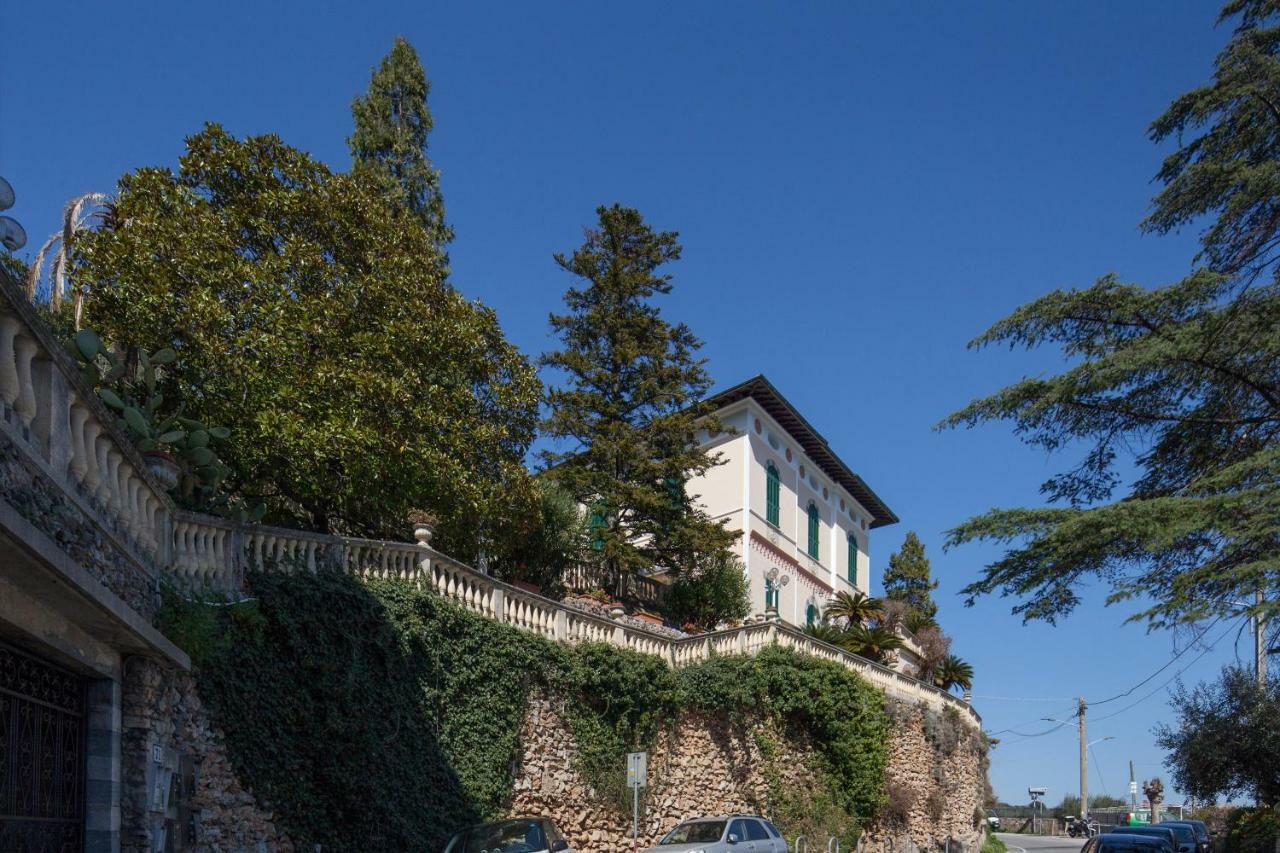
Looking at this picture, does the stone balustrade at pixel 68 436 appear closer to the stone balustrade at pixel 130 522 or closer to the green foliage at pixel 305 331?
the stone balustrade at pixel 130 522

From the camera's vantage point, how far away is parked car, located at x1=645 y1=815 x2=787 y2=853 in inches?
772

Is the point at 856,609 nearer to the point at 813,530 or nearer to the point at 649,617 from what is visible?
the point at 813,530

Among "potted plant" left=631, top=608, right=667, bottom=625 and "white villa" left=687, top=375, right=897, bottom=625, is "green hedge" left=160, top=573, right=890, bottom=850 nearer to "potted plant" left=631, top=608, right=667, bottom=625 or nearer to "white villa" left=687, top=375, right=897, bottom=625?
A: "potted plant" left=631, top=608, right=667, bottom=625

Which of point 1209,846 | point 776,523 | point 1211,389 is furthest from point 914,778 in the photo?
point 1211,389

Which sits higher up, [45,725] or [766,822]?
[45,725]

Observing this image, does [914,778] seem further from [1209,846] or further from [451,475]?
[451,475]

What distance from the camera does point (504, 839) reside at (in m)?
15.5

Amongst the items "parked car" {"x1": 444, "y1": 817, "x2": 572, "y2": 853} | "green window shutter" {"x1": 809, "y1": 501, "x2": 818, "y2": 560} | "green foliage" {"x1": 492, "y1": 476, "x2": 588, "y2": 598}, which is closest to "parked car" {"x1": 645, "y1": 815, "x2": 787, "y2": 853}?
"parked car" {"x1": 444, "y1": 817, "x2": 572, "y2": 853}

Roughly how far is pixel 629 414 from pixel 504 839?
70.0 ft

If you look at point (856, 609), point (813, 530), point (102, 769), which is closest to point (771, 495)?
point (856, 609)

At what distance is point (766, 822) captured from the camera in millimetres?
21281

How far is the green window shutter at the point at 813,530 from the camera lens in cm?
4812

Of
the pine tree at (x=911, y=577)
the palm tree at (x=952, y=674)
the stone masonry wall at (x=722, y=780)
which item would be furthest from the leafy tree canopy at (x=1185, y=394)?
the pine tree at (x=911, y=577)

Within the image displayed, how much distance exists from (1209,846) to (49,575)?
32.0m
